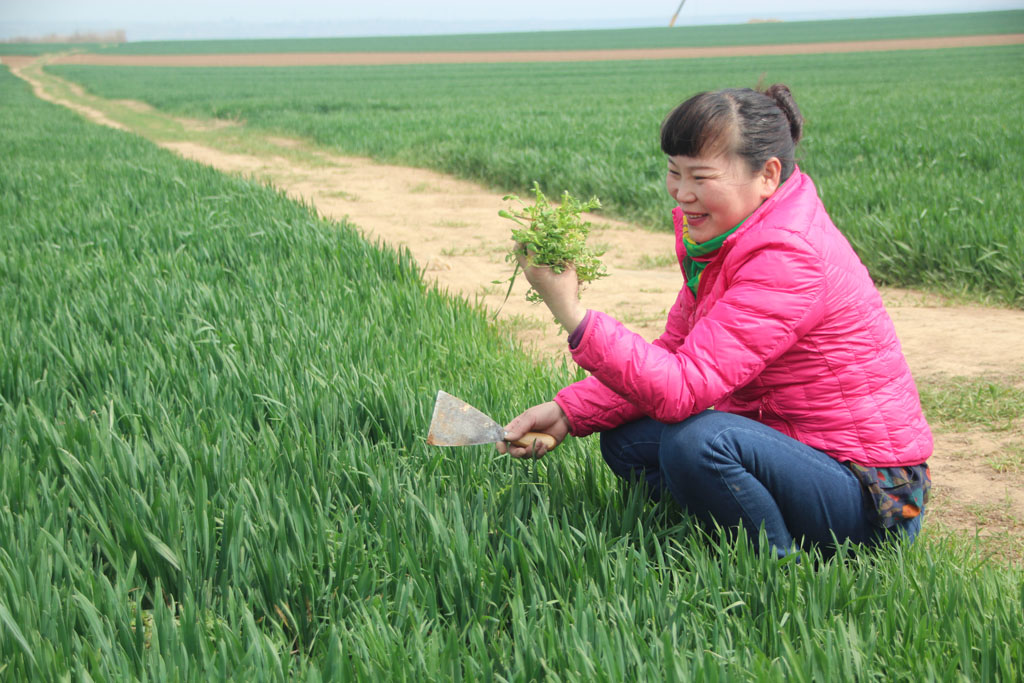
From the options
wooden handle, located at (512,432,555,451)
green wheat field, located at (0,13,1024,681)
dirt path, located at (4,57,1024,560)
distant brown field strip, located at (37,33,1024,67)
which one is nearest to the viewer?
green wheat field, located at (0,13,1024,681)

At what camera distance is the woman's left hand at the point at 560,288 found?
178 cm

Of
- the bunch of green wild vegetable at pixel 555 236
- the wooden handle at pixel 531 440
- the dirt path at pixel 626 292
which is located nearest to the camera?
the bunch of green wild vegetable at pixel 555 236

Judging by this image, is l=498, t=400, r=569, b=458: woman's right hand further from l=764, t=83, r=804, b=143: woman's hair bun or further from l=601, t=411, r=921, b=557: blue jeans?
l=764, t=83, r=804, b=143: woman's hair bun

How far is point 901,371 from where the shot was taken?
6.45 ft

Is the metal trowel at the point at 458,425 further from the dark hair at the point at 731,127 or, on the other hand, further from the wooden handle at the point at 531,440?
the dark hair at the point at 731,127

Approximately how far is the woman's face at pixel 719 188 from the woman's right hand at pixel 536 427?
0.55m

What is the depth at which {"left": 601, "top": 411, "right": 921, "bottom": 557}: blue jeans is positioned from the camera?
186 centimetres

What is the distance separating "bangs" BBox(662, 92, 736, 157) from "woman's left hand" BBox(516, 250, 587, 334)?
15.3 inches

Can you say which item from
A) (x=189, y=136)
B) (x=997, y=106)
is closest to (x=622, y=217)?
(x=997, y=106)

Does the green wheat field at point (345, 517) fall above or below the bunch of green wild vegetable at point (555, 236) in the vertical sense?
below

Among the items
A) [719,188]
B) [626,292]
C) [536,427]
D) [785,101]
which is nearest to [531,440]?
[536,427]

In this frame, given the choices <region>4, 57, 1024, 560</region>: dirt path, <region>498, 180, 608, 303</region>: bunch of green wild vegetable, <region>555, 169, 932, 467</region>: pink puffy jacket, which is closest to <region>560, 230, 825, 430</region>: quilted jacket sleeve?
<region>555, 169, 932, 467</region>: pink puffy jacket

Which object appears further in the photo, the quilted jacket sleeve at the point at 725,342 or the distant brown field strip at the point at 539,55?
the distant brown field strip at the point at 539,55

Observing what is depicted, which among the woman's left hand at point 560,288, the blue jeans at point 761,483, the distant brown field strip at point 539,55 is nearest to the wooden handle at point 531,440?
the blue jeans at point 761,483
